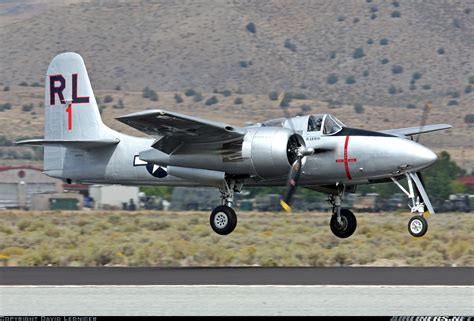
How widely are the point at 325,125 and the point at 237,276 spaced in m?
6.99

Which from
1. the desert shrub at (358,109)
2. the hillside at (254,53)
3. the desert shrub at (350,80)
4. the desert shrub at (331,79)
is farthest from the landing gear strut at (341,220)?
the desert shrub at (331,79)

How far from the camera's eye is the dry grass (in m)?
26.0

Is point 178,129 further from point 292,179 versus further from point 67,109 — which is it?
point 67,109

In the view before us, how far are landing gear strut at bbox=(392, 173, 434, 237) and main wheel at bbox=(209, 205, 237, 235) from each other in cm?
451

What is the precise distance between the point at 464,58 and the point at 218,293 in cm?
14572

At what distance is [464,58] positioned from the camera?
158 meters

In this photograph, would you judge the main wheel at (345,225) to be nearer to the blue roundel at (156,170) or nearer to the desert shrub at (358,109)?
the blue roundel at (156,170)

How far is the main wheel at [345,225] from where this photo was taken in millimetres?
27891

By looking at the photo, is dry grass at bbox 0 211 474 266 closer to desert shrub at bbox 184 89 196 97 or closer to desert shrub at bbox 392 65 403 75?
desert shrub at bbox 184 89 196 97

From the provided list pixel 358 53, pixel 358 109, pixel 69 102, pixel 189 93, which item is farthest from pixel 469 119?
pixel 69 102

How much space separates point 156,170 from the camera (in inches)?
1125

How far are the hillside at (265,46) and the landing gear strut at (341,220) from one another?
11409cm

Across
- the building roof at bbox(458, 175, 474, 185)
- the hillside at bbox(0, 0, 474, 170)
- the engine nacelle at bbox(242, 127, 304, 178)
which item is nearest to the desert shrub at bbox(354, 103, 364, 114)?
the hillside at bbox(0, 0, 474, 170)

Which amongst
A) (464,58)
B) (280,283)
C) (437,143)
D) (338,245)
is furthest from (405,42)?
(280,283)
